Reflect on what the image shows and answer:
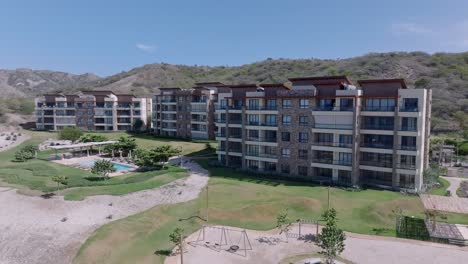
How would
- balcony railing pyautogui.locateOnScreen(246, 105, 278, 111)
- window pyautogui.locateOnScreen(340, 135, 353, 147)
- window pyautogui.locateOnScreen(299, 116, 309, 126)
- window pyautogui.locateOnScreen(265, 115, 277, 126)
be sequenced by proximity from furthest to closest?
window pyautogui.locateOnScreen(265, 115, 277, 126)
balcony railing pyautogui.locateOnScreen(246, 105, 278, 111)
window pyautogui.locateOnScreen(299, 116, 309, 126)
window pyautogui.locateOnScreen(340, 135, 353, 147)

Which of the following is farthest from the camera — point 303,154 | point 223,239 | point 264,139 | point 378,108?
point 264,139

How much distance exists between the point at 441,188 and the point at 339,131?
20412 millimetres

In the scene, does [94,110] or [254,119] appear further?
[94,110]

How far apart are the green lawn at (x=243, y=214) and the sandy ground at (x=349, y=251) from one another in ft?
8.02

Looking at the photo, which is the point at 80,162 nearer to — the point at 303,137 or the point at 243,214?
the point at 243,214

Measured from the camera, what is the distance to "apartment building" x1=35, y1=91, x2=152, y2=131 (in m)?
122

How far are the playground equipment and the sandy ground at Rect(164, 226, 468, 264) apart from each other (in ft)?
0.36

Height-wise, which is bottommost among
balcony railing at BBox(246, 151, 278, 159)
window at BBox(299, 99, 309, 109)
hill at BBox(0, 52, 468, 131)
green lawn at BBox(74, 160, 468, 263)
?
green lawn at BBox(74, 160, 468, 263)

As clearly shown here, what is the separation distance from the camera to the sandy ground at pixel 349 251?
3094 centimetres

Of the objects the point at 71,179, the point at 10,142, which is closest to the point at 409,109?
the point at 71,179

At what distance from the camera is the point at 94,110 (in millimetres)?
122188

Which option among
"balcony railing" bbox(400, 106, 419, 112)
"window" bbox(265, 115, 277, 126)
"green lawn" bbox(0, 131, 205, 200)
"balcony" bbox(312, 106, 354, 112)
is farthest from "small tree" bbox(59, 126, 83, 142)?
"balcony railing" bbox(400, 106, 419, 112)

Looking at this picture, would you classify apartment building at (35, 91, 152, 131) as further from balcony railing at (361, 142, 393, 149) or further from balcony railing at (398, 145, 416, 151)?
balcony railing at (398, 145, 416, 151)

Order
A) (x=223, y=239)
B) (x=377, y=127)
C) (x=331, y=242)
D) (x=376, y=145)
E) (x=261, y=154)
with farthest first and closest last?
1. (x=261, y=154)
2. (x=376, y=145)
3. (x=377, y=127)
4. (x=223, y=239)
5. (x=331, y=242)
